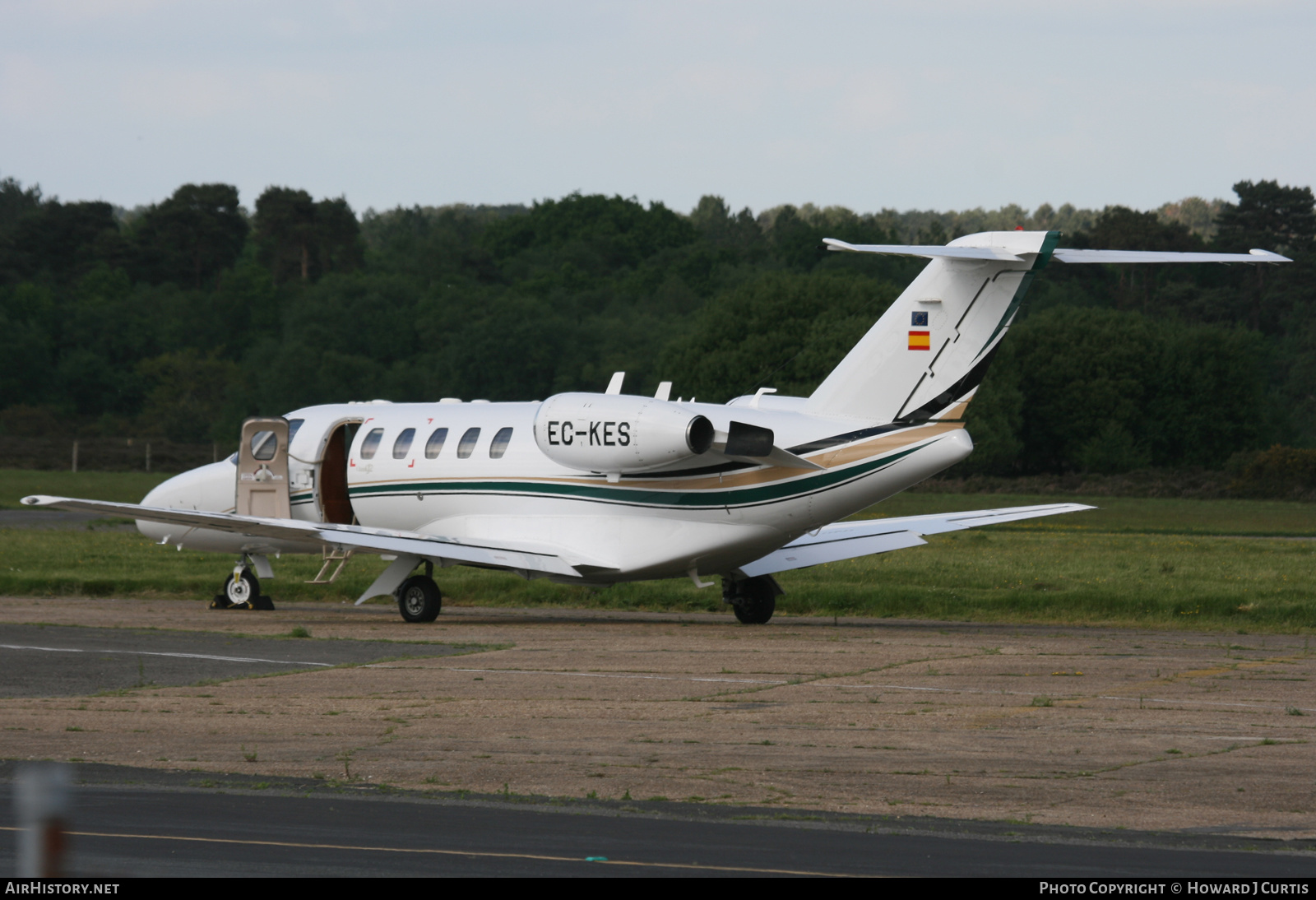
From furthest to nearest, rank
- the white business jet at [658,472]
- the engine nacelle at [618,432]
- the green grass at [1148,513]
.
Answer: the green grass at [1148,513] < the engine nacelle at [618,432] < the white business jet at [658,472]

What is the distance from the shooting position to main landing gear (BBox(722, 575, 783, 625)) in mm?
25766

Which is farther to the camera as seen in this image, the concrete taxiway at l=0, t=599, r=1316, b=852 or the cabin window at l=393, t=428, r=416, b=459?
the cabin window at l=393, t=428, r=416, b=459

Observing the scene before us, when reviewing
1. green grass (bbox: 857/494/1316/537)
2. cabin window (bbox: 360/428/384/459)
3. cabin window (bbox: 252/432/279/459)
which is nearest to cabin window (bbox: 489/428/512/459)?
cabin window (bbox: 360/428/384/459)

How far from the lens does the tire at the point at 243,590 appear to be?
27031mm

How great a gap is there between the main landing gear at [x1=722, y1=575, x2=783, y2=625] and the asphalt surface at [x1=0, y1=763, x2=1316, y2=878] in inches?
569

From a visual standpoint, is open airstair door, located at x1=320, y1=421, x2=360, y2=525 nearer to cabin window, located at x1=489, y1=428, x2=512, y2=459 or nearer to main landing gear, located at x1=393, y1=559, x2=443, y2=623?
main landing gear, located at x1=393, y1=559, x2=443, y2=623

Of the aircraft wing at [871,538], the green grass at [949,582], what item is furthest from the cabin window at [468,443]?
the aircraft wing at [871,538]

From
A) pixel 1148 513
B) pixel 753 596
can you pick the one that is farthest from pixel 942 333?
pixel 1148 513

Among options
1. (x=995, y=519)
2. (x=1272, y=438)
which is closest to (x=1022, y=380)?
(x=1272, y=438)

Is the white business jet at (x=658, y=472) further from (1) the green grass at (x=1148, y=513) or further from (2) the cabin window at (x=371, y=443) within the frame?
(1) the green grass at (x=1148, y=513)

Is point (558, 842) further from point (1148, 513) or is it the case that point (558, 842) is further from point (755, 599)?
point (1148, 513)

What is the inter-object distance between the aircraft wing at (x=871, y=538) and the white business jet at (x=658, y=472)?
0.12 ft

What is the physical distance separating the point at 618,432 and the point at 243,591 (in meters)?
7.79

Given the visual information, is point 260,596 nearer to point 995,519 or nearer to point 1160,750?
point 995,519
